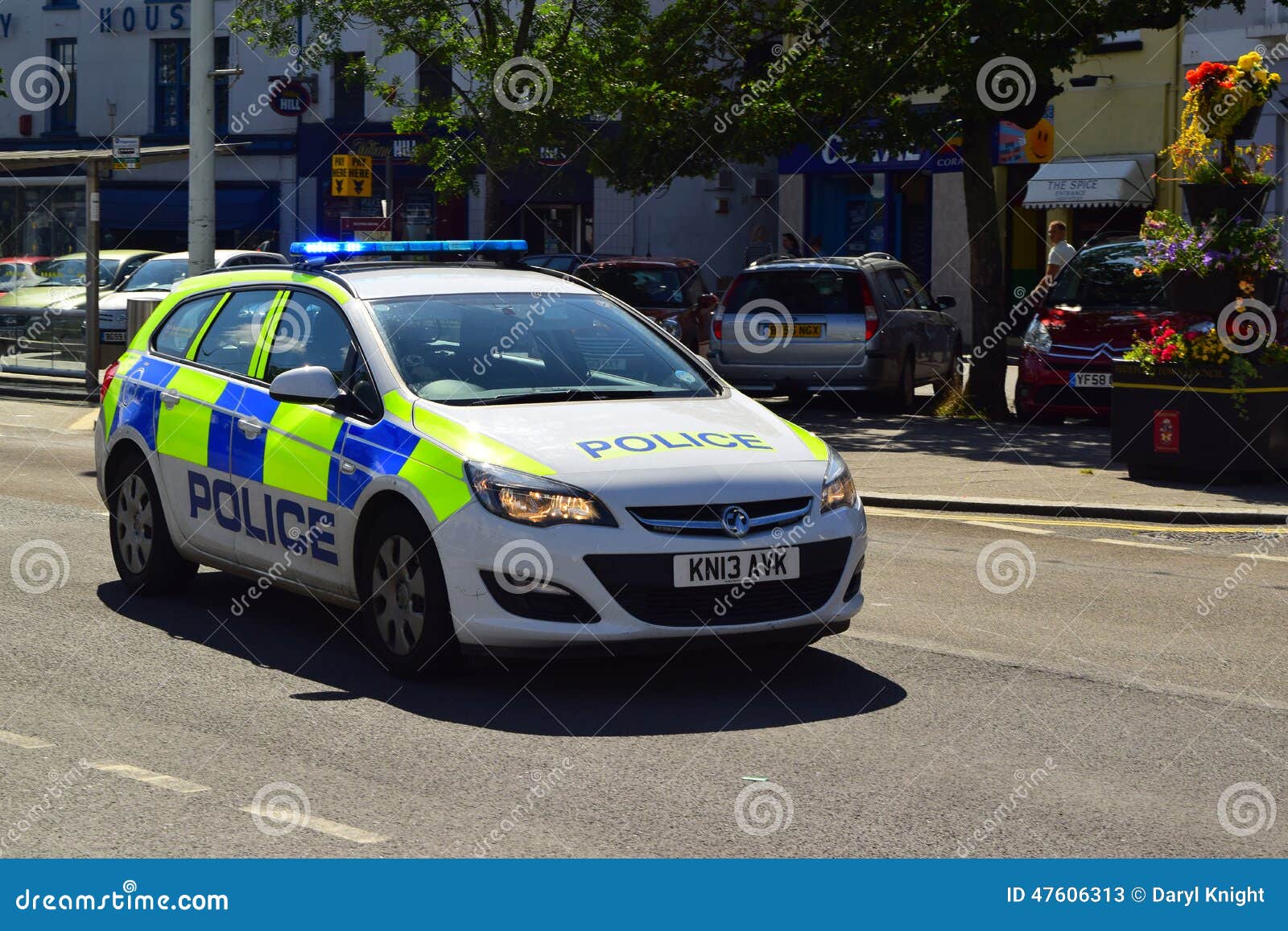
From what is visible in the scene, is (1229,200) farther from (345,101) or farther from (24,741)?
(345,101)

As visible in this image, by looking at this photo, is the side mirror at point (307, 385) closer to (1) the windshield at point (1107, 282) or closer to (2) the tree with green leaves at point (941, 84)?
(2) the tree with green leaves at point (941, 84)

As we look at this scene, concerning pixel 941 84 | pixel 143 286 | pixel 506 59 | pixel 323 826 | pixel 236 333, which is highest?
pixel 941 84

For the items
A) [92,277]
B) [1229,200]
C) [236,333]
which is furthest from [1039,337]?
[236,333]

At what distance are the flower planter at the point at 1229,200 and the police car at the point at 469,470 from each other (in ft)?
23.5

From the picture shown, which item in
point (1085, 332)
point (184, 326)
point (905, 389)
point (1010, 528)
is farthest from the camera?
point (905, 389)

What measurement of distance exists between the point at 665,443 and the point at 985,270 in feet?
43.5

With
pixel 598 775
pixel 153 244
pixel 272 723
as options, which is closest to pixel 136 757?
pixel 272 723

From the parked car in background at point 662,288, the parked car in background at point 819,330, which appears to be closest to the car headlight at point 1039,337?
the parked car in background at point 819,330

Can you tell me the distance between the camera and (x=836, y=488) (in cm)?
722

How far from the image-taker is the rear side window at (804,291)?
20000 millimetres

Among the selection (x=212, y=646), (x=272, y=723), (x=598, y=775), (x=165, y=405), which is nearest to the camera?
(x=598, y=775)

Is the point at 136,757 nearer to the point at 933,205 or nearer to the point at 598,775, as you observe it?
the point at 598,775

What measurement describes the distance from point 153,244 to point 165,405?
39.9 metres

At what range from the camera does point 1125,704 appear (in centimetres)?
702
